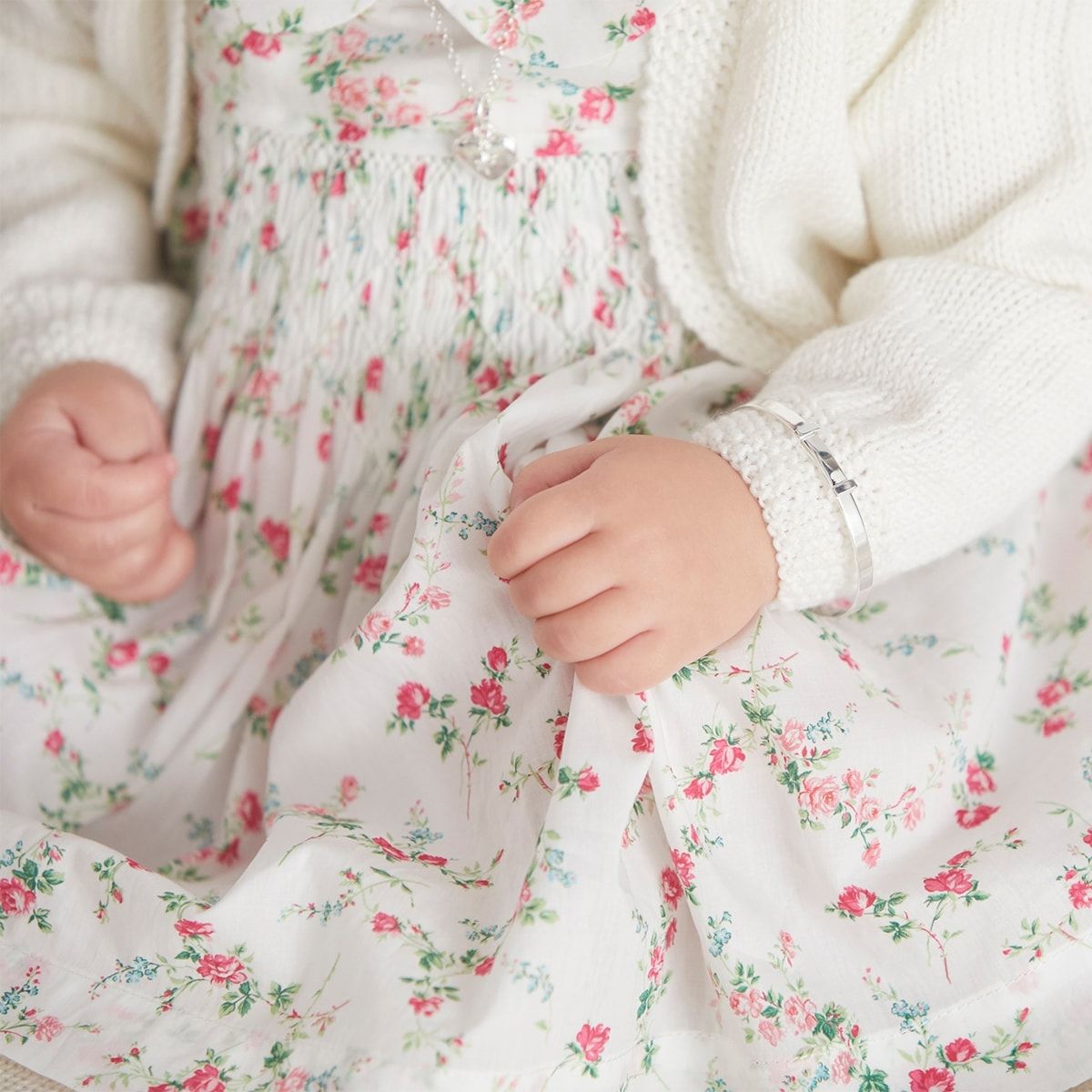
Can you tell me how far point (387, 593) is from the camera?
1.94 feet

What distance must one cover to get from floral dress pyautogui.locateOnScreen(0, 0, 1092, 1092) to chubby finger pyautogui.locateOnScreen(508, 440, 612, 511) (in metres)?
0.02

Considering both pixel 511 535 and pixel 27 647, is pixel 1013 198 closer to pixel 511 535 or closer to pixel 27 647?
pixel 511 535


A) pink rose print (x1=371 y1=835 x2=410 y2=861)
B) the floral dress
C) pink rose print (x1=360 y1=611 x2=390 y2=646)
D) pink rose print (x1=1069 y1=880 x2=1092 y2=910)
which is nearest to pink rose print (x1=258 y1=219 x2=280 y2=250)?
the floral dress

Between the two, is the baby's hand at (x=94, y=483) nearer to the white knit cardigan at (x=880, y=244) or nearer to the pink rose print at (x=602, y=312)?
the white knit cardigan at (x=880, y=244)

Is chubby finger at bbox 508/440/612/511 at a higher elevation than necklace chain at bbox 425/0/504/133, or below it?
below

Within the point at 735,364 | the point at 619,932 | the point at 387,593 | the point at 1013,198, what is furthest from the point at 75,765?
the point at 1013,198

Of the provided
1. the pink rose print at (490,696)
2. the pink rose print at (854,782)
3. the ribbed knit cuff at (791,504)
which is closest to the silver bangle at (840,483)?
the ribbed knit cuff at (791,504)

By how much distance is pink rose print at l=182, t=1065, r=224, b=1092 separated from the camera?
0.51m

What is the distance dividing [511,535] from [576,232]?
279 millimetres

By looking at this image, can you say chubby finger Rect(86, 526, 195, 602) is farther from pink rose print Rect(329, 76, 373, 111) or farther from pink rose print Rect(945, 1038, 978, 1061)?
pink rose print Rect(945, 1038, 978, 1061)

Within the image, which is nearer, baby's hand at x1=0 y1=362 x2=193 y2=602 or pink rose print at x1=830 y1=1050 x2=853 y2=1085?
pink rose print at x1=830 y1=1050 x2=853 y2=1085

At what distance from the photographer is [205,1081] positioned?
20.0 inches

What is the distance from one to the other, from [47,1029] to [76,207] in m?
0.58

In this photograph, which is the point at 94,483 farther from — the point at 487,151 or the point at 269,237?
the point at 487,151
